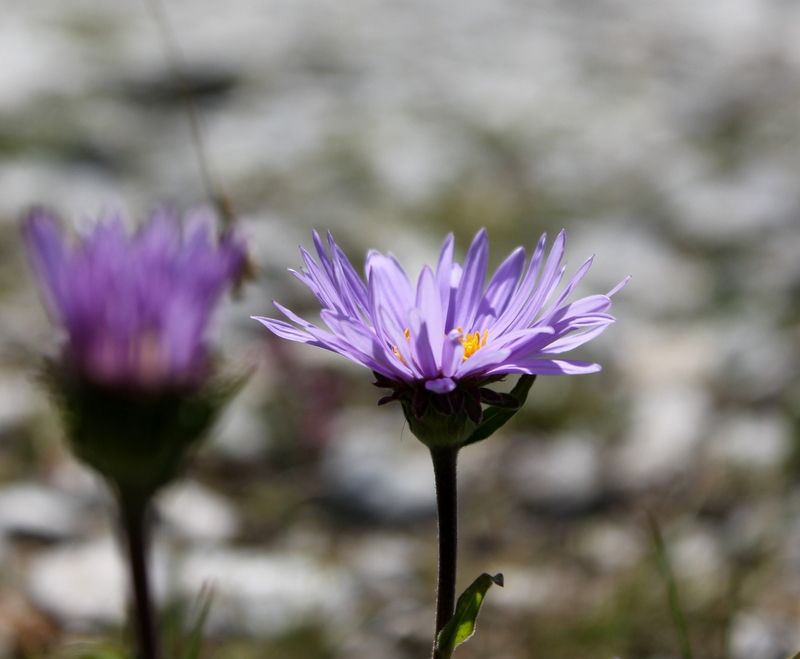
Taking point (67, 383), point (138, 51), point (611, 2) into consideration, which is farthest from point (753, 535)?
point (611, 2)

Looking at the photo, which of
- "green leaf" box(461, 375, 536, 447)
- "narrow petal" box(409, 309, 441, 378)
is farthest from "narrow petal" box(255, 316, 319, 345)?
"green leaf" box(461, 375, 536, 447)

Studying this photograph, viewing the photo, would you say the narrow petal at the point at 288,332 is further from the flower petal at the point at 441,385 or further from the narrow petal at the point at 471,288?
the narrow petal at the point at 471,288

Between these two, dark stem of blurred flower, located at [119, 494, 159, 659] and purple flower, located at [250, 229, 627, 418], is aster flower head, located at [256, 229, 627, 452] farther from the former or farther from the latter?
dark stem of blurred flower, located at [119, 494, 159, 659]

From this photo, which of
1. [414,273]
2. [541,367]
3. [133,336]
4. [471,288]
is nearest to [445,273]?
[471,288]

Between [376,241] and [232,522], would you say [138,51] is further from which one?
[232,522]

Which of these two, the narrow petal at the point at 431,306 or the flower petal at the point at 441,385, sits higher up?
the narrow petal at the point at 431,306

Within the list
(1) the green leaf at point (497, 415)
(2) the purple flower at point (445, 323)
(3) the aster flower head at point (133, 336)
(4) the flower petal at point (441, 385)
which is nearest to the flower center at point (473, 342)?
(2) the purple flower at point (445, 323)

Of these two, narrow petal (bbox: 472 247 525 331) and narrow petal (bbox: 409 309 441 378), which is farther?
narrow petal (bbox: 472 247 525 331)
